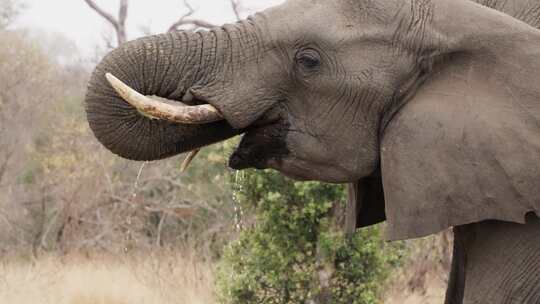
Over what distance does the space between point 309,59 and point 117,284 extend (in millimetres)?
5899

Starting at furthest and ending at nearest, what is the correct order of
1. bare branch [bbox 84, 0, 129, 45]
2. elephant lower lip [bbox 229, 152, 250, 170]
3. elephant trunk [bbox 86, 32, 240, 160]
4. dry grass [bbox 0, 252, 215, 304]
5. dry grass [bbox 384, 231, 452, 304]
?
1. bare branch [bbox 84, 0, 129, 45]
2. dry grass [bbox 384, 231, 452, 304]
3. dry grass [bbox 0, 252, 215, 304]
4. elephant lower lip [bbox 229, 152, 250, 170]
5. elephant trunk [bbox 86, 32, 240, 160]

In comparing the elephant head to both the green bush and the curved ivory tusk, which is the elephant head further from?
the green bush

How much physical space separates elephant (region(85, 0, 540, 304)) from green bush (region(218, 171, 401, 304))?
3.16 m

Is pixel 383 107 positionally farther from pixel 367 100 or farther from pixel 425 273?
pixel 425 273

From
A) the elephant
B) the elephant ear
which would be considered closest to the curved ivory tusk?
the elephant

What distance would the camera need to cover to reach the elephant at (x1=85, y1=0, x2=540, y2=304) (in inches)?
112

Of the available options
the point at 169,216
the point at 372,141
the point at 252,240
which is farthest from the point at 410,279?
the point at 372,141

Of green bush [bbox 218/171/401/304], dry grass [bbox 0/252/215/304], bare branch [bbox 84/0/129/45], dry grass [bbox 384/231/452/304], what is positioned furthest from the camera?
bare branch [bbox 84/0/129/45]

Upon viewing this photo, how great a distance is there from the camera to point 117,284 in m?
8.48

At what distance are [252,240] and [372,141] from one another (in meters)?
3.51

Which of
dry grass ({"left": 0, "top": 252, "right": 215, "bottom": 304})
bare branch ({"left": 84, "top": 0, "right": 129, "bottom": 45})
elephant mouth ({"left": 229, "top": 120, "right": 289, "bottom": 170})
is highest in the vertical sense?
elephant mouth ({"left": 229, "top": 120, "right": 289, "bottom": 170})

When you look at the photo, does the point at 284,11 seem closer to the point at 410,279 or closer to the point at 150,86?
the point at 150,86

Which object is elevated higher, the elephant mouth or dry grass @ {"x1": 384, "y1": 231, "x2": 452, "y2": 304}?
the elephant mouth

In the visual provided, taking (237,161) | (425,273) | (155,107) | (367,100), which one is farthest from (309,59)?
(425,273)
